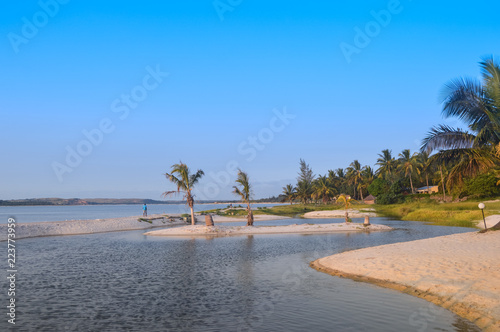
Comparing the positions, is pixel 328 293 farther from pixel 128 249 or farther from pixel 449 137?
pixel 128 249

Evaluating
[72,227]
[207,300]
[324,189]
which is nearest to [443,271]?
[207,300]

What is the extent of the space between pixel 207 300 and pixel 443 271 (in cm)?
914

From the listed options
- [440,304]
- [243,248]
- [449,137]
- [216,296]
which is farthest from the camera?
[243,248]

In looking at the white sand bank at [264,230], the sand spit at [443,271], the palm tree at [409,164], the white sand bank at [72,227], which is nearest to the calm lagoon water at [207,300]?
the sand spit at [443,271]

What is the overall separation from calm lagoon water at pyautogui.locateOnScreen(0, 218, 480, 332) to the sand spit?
629 millimetres

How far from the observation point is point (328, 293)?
13664 millimetres

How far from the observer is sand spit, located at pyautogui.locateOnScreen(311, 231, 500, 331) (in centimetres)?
1104

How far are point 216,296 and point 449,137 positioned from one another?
1687cm

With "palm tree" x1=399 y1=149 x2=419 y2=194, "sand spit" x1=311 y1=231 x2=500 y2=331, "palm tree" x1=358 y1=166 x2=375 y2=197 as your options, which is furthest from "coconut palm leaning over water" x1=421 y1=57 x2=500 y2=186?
"palm tree" x1=358 y1=166 x2=375 y2=197

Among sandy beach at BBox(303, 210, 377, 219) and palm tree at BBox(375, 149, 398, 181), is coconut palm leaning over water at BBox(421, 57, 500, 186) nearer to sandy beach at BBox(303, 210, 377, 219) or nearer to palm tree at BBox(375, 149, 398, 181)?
sandy beach at BBox(303, 210, 377, 219)

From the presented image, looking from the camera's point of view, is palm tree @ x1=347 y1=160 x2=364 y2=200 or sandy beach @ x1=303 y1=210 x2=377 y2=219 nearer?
sandy beach @ x1=303 y1=210 x2=377 y2=219

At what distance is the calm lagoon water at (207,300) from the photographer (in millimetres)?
10258

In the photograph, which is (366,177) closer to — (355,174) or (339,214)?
(355,174)

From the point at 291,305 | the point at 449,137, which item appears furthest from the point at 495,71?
the point at 291,305
